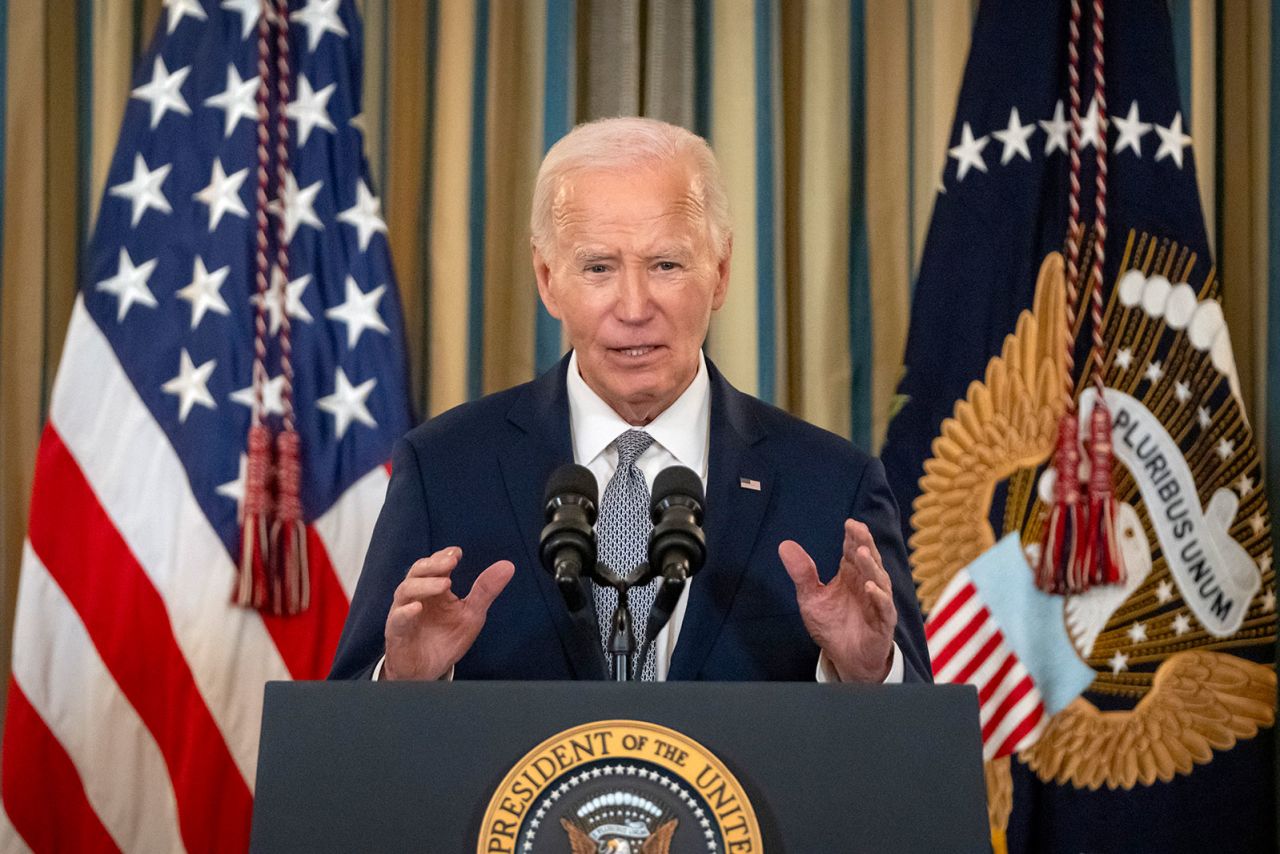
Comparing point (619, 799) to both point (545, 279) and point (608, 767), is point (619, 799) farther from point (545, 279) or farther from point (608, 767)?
point (545, 279)

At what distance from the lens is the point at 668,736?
1.34 m

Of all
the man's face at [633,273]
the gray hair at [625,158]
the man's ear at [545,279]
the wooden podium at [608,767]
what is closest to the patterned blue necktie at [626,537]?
the man's face at [633,273]

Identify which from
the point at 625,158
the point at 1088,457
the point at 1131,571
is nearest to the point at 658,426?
the point at 625,158

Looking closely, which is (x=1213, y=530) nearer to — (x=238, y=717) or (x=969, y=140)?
(x=969, y=140)

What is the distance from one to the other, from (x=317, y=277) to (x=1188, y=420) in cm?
201

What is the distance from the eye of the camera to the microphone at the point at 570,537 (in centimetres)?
153

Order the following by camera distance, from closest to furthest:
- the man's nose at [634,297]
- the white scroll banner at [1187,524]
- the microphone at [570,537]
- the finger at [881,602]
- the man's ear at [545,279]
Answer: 1. the microphone at [570,537]
2. the finger at [881,602]
3. the man's nose at [634,297]
4. the man's ear at [545,279]
5. the white scroll banner at [1187,524]

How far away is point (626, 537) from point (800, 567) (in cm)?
43

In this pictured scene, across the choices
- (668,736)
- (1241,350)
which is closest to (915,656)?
(668,736)

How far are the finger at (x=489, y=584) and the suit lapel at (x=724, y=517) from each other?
0.40 m

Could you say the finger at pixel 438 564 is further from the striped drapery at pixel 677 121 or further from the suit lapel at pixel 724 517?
the striped drapery at pixel 677 121

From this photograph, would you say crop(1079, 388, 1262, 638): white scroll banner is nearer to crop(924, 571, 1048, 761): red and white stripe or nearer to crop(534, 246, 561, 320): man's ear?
crop(924, 571, 1048, 761): red and white stripe

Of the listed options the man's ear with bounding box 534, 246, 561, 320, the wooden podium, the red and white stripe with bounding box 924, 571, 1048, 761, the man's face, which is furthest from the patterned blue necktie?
the red and white stripe with bounding box 924, 571, 1048, 761

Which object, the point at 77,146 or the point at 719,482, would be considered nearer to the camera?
the point at 719,482
